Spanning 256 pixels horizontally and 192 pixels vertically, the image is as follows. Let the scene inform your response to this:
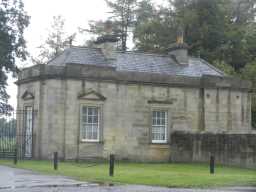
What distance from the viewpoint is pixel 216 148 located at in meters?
31.7

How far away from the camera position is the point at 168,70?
36.2 metres

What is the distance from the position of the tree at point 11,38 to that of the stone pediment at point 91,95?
10.6 m

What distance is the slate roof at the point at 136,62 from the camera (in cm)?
3409

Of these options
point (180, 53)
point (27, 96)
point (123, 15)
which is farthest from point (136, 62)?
point (123, 15)

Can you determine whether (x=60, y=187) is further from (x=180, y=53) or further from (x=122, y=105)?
(x=180, y=53)

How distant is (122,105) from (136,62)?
3686mm

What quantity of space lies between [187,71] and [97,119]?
24.0 feet

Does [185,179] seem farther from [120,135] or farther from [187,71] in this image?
[187,71]

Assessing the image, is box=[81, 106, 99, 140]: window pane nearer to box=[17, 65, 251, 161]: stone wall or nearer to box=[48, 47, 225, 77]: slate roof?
box=[17, 65, 251, 161]: stone wall

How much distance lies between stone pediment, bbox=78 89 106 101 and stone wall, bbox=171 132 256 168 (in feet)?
16.4

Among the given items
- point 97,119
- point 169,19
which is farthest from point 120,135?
point 169,19

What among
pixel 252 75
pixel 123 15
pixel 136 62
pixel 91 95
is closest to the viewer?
pixel 91 95

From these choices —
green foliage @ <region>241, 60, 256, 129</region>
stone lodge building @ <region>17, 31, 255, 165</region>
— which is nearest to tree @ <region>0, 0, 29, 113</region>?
stone lodge building @ <region>17, 31, 255, 165</region>

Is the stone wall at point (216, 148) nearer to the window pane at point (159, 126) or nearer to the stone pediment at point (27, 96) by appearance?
the window pane at point (159, 126)
